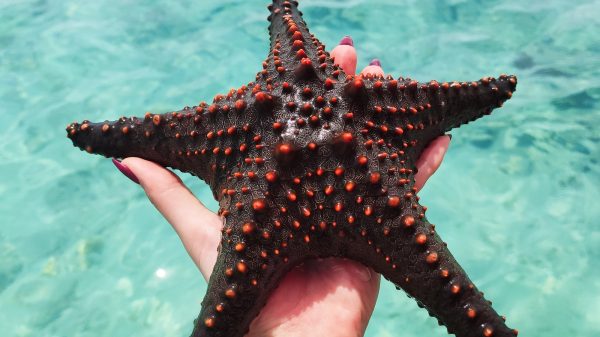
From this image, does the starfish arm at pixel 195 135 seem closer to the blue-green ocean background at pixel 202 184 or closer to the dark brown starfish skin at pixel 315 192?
the dark brown starfish skin at pixel 315 192

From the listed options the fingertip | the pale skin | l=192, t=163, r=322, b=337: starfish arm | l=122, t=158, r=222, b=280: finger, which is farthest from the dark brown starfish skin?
the fingertip

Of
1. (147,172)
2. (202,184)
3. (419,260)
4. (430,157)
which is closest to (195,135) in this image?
(147,172)

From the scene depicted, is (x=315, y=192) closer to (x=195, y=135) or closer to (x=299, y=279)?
(x=299, y=279)

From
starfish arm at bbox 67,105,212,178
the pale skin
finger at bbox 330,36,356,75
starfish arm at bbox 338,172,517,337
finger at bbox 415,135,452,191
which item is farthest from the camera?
finger at bbox 330,36,356,75

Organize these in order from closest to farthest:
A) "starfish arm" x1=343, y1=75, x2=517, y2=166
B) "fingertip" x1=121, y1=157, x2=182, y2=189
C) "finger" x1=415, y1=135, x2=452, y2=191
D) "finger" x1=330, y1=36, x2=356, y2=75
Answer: "starfish arm" x1=343, y1=75, x2=517, y2=166 → "fingertip" x1=121, y1=157, x2=182, y2=189 → "finger" x1=415, y1=135, x2=452, y2=191 → "finger" x1=330, y1=36, x2=356, y2=75

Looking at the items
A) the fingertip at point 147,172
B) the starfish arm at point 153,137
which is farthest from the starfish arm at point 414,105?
the fingertip at point 147,172

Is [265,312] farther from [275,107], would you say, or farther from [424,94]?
[424,94]

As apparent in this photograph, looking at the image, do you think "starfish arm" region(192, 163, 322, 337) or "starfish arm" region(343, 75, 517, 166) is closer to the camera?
"starfish arm" region(192, 163, 322, 337)

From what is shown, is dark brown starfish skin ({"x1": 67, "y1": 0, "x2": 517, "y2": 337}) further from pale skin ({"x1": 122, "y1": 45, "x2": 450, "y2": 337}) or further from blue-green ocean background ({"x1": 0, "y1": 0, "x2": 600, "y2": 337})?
blue-green ocean background ({"x1": 0, "y1": 0, "x2": 600, "y2": 337})
